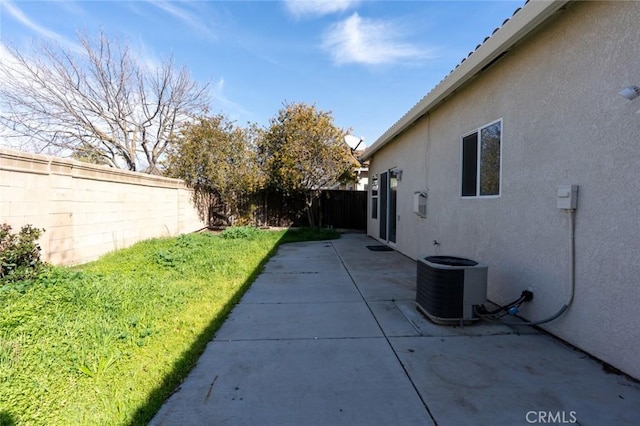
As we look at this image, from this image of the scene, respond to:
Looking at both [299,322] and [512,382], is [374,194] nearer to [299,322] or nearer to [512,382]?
[299,322]

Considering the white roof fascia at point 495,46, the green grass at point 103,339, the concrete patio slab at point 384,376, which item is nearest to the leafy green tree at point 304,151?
the white roof fascia at point 495,46

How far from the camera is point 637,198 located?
97.3 inches

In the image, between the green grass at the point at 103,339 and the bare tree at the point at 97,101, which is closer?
the green grass at the point at 103,339

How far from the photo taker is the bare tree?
13977mm

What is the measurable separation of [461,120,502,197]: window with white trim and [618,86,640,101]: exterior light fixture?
1.77 metres

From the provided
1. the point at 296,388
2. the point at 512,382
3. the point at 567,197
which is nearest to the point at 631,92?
the point at 567,197

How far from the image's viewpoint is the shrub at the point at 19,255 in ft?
14.4

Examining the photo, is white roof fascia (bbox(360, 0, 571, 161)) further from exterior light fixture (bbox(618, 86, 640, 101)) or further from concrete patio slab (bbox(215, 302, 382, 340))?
concrete patio slab (bbox(215, 302, 382, 340))

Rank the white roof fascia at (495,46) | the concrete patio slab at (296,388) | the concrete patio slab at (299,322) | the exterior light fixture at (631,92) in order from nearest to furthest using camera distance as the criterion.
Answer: the concrete patio slab at (296,388) → the exterior light fixture at (631,92) → the white roof fascia at (495,46) → the concrete patio slab at (299,322)

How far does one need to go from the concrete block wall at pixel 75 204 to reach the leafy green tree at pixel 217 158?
275cm

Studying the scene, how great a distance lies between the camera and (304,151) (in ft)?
41.3

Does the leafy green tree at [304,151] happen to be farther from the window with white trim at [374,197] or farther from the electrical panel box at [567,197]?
the electrical panel box at [567,197]

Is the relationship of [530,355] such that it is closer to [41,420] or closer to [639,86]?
[639,86]

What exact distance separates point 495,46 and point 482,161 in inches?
61.3
